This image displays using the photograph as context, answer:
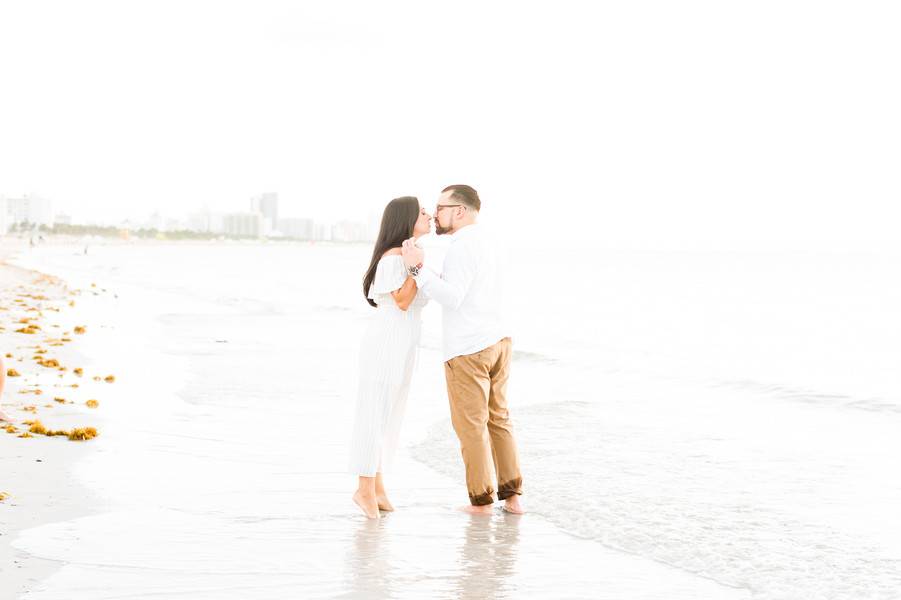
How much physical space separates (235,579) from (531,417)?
20.4 feet

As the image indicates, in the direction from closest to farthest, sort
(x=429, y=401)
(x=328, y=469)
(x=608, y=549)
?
(x=608, y=549) → (x=328, y=469) → (x=429, y=401)

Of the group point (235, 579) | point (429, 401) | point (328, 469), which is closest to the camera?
point (235, 579)

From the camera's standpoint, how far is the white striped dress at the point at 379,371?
5.50 meters

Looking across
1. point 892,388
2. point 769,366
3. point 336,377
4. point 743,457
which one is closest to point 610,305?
point 769,366

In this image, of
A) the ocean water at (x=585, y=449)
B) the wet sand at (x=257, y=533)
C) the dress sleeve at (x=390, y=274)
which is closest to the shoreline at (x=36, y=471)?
the wet sand at (x=257, y=533)

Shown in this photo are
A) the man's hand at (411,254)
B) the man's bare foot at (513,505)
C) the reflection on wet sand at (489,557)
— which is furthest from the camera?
the man's bare foot at (513,505)

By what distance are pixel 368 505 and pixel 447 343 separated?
115cm

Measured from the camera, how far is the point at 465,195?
5.70 meters

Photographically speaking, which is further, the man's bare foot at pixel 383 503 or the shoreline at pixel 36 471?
the man's bare foot at pixel 383 503

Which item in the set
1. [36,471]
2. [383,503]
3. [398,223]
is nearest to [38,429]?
[36,471]

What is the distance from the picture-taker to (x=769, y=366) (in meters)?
20.0

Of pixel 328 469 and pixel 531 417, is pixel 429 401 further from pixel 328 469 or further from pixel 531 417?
pixel 328 469

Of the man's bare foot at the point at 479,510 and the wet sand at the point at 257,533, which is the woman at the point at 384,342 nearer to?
the wet sand at the point at 257,533

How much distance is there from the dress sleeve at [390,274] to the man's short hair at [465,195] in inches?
24.0
